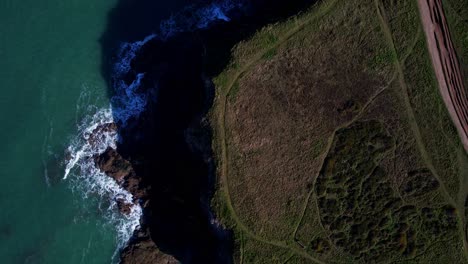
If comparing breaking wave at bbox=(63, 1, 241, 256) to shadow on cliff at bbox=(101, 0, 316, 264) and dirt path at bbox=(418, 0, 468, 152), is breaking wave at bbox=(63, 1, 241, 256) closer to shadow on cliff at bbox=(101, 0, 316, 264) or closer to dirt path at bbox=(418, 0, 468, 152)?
shadow on cliff at bbox=(101, 0, 316, 264)

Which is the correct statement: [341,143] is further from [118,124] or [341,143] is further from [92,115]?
[92,115]

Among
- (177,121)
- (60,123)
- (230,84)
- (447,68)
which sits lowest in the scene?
(447,68)

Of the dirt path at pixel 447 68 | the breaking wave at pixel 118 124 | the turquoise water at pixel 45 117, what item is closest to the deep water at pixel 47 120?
the turquoise water at pixel 45 117

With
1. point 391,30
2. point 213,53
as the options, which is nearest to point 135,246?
point 213,53

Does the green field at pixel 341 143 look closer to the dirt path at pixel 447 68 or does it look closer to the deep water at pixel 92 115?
the dirt path at pixel 447 68

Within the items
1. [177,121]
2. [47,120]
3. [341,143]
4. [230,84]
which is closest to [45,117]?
[47,120]

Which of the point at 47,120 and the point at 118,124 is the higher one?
the point at 47,120

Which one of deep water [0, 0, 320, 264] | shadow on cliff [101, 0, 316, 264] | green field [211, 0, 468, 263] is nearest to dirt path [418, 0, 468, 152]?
green field [211, 0, 468, 263]
